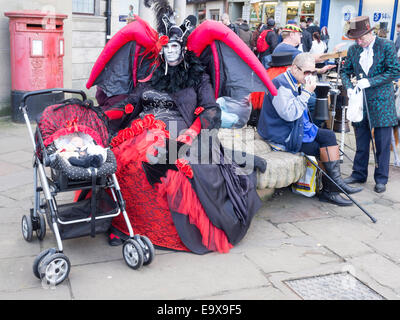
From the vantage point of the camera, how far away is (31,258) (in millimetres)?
3475

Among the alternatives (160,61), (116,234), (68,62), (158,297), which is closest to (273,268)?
(158,297)

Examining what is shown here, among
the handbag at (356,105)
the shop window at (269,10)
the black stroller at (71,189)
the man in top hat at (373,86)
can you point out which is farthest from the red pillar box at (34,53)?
the shop window at (269,10)

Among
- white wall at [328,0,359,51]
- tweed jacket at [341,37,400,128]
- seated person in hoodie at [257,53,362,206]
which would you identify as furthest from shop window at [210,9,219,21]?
seated person in hoodie at [257,53,362,206]

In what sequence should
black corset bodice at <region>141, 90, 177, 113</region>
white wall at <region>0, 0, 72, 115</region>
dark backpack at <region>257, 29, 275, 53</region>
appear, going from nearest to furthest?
1. black corset bodice at <region>141, 90, 177, 113</region>
2. white wall at <region>0, 0, 72, 115</region>
3. dark backpack at <region>257, 29, 275, 53</region>

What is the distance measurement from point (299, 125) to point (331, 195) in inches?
35.9

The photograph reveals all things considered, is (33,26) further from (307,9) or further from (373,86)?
(307,9)

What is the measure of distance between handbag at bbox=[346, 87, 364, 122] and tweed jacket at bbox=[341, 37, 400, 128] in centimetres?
16

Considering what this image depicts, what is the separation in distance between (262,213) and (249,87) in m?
1.32

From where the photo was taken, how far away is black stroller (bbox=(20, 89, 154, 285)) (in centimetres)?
309

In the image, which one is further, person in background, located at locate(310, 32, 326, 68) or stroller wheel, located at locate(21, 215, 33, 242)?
person in background, located at locate(310, 32, 326, 68)

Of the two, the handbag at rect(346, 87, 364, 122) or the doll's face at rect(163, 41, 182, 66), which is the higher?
the doll's face at rect(163, 41, 182, 66)

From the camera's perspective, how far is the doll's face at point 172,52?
394cm

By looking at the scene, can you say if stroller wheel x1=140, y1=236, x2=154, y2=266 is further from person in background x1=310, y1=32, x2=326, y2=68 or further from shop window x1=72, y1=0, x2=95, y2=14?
person in background x1=310, y1=32, x2=326, y2=68

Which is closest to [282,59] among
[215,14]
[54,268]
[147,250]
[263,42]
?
[147,250]
